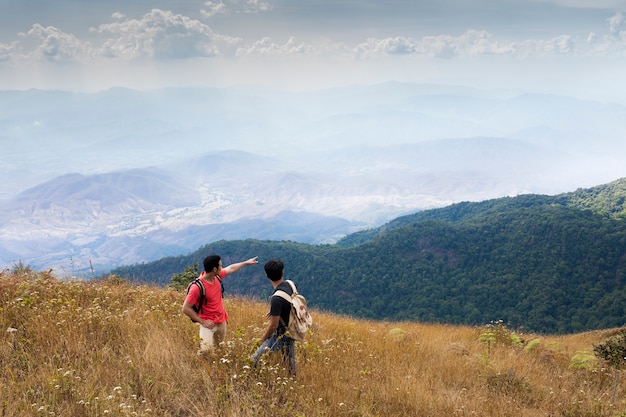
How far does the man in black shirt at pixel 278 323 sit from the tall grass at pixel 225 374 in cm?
16

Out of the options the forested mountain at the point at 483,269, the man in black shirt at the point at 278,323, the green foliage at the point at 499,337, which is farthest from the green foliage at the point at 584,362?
the forested mountain at the point at 483,269

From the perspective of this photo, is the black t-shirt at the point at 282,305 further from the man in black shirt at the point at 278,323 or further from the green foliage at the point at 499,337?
the green foliage at the point at 499,337

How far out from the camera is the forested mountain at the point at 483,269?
208 ft

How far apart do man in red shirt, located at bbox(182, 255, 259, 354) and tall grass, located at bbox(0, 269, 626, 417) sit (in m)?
Result: 0.25

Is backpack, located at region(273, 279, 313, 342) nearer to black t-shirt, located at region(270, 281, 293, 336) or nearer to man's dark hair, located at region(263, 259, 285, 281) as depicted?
black t-shirt, located at region(270, 281, 293, 336)

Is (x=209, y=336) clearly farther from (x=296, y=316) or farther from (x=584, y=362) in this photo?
(x=584, y=362)

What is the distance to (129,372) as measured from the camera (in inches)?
213

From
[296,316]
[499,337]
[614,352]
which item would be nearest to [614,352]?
[614,352]

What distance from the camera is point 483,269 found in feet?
269

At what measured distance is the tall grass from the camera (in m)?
4.79

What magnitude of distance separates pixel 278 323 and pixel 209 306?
45.8 inches

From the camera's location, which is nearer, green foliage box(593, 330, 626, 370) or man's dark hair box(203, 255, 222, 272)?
man's dark hair box(203, 255, 222, 272)

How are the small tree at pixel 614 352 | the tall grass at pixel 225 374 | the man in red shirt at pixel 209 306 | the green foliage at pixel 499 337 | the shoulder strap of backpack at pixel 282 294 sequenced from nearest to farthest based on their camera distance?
1. the tall grass at pixel 225 374
2. the shoulder strap of backpack at pixel 282 294
3. the man in red shirt at pixel 209 306
4. the small tree at pixel 614 352
5. the green foliage at pixel 499 337

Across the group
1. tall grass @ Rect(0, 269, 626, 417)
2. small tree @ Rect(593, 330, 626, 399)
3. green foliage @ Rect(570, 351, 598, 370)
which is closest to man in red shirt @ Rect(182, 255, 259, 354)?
tall grass @ Rect(0, 269, 626, 417)
